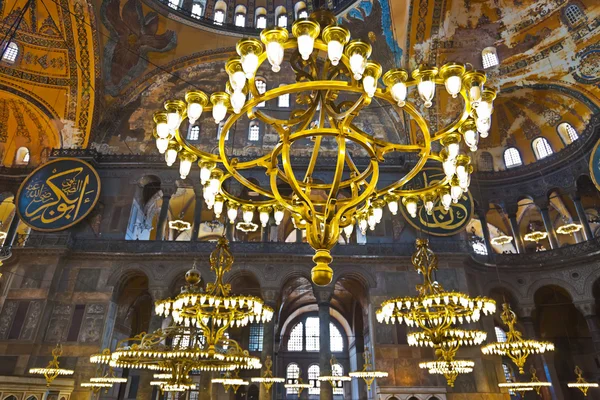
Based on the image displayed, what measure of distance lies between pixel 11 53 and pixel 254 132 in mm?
8160

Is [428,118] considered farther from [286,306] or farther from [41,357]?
[41,357]

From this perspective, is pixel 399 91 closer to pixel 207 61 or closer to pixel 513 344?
pixel 513 344

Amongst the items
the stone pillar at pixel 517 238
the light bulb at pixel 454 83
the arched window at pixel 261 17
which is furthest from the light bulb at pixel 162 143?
the stone pillar at pixel 517 238

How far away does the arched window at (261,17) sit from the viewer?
49.5 feet

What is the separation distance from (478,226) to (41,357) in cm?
1668

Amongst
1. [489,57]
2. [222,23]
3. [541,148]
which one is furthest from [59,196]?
[541,148]

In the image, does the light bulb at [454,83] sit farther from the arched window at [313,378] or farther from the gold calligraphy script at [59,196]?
the arched window at [313,378]

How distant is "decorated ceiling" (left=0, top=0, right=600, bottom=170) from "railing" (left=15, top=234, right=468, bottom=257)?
11.6 ft

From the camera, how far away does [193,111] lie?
3473 millimetres

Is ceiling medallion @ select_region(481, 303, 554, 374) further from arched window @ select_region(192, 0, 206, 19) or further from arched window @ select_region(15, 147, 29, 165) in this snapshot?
arched window @ select_region(15, 147, 29, 165)

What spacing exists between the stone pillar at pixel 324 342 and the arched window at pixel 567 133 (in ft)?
29.7

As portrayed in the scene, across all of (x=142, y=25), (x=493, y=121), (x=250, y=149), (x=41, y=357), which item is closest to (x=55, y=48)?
(x=142, y=25)

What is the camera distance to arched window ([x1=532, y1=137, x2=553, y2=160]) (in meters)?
13.1

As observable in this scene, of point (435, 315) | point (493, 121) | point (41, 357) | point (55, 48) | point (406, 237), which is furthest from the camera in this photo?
point (493, 121)
